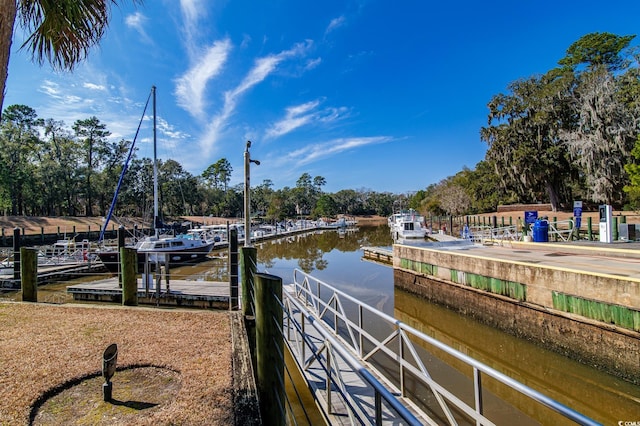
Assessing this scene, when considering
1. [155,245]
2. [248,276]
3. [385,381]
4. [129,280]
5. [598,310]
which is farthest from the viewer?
[155,245]

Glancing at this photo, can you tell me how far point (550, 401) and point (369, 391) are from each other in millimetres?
3769

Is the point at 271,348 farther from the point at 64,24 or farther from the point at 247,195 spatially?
the point at 247,195

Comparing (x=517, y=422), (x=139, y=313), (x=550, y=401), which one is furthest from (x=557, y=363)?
(x=139, y=313)

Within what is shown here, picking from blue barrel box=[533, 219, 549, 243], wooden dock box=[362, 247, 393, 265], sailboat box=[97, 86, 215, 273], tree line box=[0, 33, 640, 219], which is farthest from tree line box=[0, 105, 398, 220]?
blue barrel box=[533, 219, 549, 243]

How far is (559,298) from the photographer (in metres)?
7.14

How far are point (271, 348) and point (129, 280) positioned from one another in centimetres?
523

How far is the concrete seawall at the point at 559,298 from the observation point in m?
5.92

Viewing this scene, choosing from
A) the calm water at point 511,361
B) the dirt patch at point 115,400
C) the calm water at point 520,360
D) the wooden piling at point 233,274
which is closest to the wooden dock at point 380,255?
the calm water at point 511,361

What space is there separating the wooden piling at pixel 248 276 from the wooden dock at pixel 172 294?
10.1ft

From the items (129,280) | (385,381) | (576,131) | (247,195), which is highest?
(576,131)

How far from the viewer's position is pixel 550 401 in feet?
4.59

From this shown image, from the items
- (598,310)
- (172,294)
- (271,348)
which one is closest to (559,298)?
(598,310)

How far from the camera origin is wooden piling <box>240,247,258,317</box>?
16.9ft

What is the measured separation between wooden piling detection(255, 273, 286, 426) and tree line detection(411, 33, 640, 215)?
23.2 m
